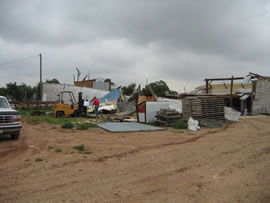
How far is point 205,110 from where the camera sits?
550 inches

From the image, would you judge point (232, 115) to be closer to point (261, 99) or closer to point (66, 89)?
point (261, 99)

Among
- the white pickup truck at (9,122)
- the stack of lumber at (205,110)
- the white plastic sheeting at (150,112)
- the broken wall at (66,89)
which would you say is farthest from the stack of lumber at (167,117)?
the broken wall at (66,89)

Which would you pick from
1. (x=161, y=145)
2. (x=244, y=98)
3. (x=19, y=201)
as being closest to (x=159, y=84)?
(x=244, y=98)

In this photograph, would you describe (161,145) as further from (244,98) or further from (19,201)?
(244,98)

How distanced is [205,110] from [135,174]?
10.4 meters

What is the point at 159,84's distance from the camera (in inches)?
3056

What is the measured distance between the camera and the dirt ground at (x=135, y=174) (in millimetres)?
3678

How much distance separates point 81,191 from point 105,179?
2.29 ft

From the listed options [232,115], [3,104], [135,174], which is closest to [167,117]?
[232,115]

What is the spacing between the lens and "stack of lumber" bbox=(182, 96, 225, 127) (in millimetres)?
13797

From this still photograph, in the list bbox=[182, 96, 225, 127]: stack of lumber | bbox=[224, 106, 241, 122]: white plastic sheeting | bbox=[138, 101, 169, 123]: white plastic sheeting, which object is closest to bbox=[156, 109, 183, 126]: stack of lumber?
bbox=[182, 96, 225, 127]: stack of lumber

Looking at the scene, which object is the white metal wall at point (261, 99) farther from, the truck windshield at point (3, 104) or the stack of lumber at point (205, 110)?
the truck windshield at point (3, 104)

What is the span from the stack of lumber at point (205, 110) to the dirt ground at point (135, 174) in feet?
20.7

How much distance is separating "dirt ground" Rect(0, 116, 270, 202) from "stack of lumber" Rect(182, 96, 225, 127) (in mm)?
6296
